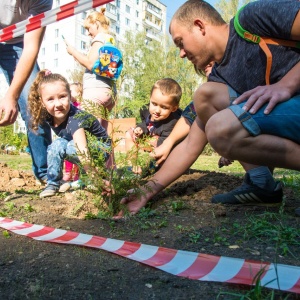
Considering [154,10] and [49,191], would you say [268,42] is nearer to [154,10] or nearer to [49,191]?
[49,191]

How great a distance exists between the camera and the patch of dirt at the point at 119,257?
1421 millimetres

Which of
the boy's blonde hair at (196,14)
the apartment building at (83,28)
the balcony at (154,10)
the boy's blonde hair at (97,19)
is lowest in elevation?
the boy's blonde hair at (196,14)

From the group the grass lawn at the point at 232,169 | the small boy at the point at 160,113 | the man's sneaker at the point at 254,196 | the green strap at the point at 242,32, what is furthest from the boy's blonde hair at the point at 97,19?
the man's sneaker at the point at 254,196

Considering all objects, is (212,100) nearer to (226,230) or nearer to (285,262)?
(226,230)

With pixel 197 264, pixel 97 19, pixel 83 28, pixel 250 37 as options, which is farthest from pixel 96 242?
pixel 83 28

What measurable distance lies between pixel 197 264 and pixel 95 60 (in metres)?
3.60

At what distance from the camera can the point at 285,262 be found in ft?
5.41

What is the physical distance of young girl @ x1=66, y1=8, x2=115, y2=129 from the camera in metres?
4.65

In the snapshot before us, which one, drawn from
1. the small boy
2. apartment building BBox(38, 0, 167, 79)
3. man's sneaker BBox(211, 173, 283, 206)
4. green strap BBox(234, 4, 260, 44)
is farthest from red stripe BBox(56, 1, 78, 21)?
apartment building BBox(38, 0, 167, 79)

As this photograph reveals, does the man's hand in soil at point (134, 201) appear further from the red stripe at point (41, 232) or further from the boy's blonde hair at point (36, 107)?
the boy's blonde hair at point (36, 107)

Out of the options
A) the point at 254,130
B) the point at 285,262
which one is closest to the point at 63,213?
the point at 254,130

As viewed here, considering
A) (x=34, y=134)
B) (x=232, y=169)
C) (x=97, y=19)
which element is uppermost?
(x=97, y=19)

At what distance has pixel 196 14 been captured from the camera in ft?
7.98

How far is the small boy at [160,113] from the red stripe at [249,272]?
240 centimetres
